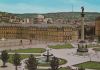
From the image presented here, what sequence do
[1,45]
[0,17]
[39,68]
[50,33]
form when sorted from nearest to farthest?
[39,68]
[1,45]
[50,33]
[0,17]

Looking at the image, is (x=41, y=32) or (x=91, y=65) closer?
(x=91, y=65)

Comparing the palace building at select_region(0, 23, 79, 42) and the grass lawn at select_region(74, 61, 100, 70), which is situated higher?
the palace building at select_region(0, 23, 79, 42)

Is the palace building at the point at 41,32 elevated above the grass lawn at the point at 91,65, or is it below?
above

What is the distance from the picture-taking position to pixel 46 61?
6531 centimetres

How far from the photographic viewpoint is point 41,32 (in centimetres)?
13900

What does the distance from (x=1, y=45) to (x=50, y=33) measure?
3840cm

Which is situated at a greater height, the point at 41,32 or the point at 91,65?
the point at 41,32

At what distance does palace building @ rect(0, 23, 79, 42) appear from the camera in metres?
136

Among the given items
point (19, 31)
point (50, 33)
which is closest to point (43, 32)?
point (50, 33)

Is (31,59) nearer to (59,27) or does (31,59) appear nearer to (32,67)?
(32,67)

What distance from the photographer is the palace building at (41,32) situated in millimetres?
136125

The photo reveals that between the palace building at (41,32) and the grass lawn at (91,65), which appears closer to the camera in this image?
the grass lawn at (91,65)

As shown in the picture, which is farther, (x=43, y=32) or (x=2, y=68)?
(x=43, y=32)

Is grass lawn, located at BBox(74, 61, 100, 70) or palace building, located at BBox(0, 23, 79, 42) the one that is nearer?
grass lawn, located at BBox(74, 61, 100, 70)
